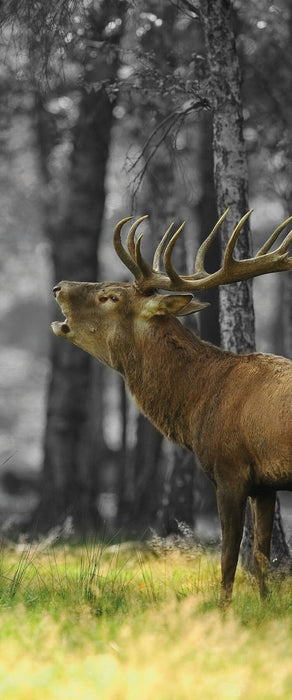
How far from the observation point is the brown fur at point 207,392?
20.6 feet

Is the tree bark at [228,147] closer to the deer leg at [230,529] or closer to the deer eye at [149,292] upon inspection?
the deer eye at [149,292]

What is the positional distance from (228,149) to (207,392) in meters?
2.64

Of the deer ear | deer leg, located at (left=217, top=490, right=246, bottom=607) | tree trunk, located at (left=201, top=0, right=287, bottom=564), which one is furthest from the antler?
deer leg, located at (left=217, top=490, right=246, bottom=607)

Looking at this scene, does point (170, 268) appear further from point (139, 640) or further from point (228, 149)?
point (139, 640)

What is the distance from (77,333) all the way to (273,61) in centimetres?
751

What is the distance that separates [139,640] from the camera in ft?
16.0

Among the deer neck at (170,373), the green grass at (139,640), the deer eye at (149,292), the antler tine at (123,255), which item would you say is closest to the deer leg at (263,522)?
the green grass at (139,640)

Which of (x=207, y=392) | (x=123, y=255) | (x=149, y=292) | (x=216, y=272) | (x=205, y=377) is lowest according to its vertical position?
(x=207, y=392)

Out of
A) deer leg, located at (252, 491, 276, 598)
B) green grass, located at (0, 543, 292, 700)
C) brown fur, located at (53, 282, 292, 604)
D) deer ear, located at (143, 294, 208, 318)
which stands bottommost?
green grass, located at (0, 543, 292, 700)

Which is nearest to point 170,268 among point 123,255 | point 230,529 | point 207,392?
point 123,255

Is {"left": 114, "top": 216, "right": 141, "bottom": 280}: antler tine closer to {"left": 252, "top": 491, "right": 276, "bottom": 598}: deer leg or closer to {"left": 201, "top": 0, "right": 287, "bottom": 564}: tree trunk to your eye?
{"left": 201, "top": 0, "right": 287, "bottom": 564}: tree trunk

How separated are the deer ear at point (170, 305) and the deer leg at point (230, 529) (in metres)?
1.34

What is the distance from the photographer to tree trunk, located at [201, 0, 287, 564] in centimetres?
824

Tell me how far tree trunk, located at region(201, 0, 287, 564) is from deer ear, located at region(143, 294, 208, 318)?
4.26ft
